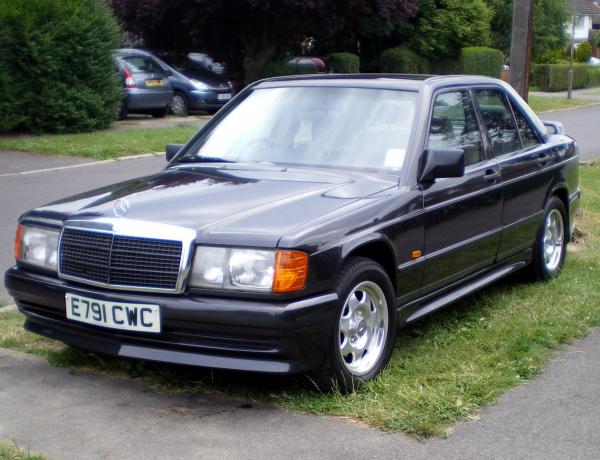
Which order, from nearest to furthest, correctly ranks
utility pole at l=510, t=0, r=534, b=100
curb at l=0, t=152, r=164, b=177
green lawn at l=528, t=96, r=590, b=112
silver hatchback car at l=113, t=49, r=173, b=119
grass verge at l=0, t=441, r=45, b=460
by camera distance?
grass verge at l=0, t=441, r=45, b=460 < utility pole at l=510, t=0, r=534, b=100 < curb at l=0, t=152, r=164, b=177 < silver hatchback car at l=113, t=49, r=173, b=119 < green lawn at l=528, t=96, r=590, b=112

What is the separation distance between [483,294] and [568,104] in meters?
29.3

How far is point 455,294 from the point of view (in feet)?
18.9

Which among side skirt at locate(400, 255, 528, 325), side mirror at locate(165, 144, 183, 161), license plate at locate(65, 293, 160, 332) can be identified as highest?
side mirror at locate(165, 144, 183, 161)

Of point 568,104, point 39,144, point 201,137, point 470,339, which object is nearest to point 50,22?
point 39,144

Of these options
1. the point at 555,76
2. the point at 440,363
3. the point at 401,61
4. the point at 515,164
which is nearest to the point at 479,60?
the point at 401,61

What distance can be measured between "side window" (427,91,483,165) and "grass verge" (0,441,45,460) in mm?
2848

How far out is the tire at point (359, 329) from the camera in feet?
14.9

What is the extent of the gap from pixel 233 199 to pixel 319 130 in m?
1.02

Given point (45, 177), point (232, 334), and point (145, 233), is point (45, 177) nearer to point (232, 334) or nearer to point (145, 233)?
point (145, 233)

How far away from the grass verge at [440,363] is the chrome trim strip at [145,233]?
2.10 ft

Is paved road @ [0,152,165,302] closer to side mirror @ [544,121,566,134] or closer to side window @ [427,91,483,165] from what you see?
side window @ [427,91,483,165]

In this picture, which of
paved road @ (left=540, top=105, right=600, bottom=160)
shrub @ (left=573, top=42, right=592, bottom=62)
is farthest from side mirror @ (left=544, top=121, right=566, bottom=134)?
shrub @ (left=573, top=42, right=592, bottom=62)

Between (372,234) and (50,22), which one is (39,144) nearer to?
(50,22)

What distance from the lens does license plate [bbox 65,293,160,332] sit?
4410 millimetres
